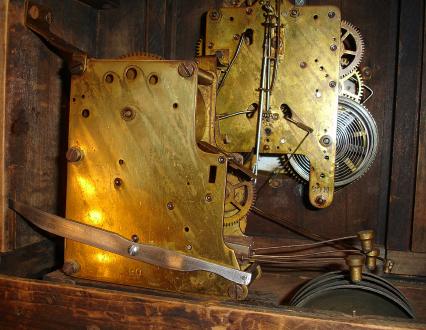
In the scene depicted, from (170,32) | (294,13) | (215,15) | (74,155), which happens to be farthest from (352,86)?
(74,155)

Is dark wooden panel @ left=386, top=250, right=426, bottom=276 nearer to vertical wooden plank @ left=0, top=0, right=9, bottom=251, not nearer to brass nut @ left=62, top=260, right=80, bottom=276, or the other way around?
brass nut @ left=62, top=260, right=80, bottom=276

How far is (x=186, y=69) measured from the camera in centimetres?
130

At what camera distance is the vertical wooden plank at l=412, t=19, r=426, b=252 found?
1836 millimetres

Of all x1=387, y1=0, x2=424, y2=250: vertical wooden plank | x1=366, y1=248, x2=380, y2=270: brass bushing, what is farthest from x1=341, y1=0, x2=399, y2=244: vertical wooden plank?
x1=366, y1=248, x2=380, y2=270: brass bushing

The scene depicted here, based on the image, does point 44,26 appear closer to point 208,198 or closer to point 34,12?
point 34,12

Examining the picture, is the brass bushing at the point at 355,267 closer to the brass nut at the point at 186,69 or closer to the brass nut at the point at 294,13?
the brass nut at the point at 186,69

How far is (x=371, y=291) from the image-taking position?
1.41 m

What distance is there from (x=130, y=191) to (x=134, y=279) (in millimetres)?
288

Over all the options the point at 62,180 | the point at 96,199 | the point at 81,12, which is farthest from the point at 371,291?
the point at 81,12

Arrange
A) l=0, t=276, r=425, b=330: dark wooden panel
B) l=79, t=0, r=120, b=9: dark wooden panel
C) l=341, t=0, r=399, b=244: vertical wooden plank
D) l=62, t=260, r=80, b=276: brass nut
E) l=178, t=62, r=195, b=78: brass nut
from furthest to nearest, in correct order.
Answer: l=79, t=0, r=120, b=9: dark wooden panel < l=341, t=0, r=399, b=244: vertical wooden plank < l=62, t=260, r=80, b=276: brass nut < l=178, t=62, r=195, b=78: brass nut < l=0, t=276, r=425, b=330: dark wooden panel

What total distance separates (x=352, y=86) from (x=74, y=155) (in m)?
1.25

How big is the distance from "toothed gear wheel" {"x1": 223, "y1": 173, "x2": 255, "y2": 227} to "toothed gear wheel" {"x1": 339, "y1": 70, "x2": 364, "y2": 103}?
642mm

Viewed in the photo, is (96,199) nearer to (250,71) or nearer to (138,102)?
(138,102)

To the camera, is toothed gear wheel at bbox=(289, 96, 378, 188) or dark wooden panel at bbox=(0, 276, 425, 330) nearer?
dark wooden panel at bbox=(0, 276, 425, 330)
